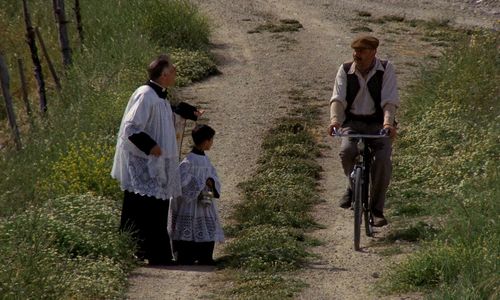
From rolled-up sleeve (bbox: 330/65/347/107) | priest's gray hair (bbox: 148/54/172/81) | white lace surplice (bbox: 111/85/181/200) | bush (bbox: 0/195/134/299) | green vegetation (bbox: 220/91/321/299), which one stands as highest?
priest's gray hair (bbox: 148/54/172/81)

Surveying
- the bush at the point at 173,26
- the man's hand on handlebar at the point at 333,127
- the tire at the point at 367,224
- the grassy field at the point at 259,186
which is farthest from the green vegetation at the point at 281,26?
the man's hand on handlebar at the point at 333,127

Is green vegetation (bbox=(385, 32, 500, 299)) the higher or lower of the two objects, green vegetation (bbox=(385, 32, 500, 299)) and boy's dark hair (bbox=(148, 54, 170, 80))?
the lower

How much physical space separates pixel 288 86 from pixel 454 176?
617 centimetres

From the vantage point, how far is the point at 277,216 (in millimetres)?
11375

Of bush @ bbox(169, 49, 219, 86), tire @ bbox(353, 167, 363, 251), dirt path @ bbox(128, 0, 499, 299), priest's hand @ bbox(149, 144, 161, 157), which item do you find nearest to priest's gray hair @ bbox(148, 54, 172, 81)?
priest's hand @ bbox(149, 144, 161, 157)

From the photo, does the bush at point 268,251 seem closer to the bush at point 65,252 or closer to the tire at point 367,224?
the tire at point 367,224

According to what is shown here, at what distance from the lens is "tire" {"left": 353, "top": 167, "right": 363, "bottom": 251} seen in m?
10.2

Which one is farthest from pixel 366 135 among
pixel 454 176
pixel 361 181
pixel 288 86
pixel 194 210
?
pixel 288 86

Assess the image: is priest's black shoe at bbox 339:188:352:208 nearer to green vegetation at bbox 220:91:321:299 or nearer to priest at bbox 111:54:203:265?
green vegetation at bbox 220:91:321:299

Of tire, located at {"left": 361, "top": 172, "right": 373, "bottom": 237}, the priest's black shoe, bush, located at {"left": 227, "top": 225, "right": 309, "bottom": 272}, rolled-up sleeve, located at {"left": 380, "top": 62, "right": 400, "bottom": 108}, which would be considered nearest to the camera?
bush, located at {"left": 227, "top": 225, "right": 309, "bottom": 272}

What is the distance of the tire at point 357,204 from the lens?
1020 centimetres

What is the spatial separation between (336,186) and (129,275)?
386 cm

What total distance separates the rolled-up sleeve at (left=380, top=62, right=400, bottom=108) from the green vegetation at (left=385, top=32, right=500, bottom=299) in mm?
963

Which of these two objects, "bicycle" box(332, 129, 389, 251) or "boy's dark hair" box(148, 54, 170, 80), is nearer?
"boy's dark hair" box(148, 54, 170, 80)
